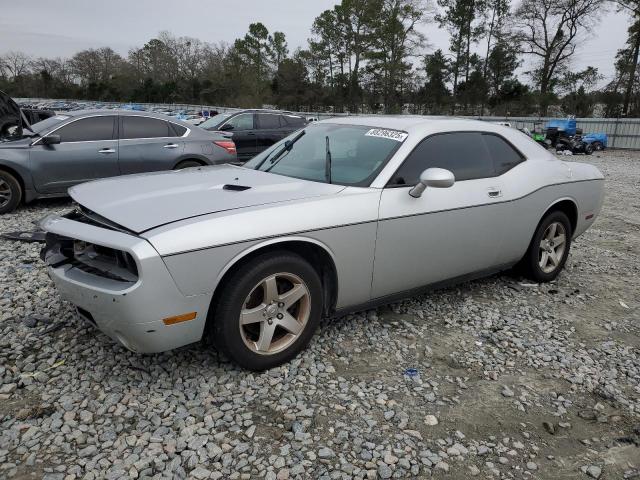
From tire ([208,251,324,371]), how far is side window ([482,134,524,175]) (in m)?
2.15

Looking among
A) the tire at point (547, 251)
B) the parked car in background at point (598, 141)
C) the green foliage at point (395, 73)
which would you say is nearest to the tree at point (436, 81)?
the green foliage at point (395, 73)

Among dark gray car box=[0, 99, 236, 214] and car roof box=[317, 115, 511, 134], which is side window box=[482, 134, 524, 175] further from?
dark gray car box=[0, 99, 236, 214]

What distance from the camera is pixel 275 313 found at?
299cm

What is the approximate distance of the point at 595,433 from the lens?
269 centimetres

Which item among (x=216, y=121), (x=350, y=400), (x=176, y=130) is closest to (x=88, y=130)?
(x=176, y=130)

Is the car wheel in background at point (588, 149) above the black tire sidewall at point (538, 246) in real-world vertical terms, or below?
above

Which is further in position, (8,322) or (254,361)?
(8,322)

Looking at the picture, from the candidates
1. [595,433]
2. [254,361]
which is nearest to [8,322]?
[254,361]

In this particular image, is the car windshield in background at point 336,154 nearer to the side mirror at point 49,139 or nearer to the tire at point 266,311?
the tire at point 266,311

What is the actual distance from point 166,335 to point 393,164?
1.92m

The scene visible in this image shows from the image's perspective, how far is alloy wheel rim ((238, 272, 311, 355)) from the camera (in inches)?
114

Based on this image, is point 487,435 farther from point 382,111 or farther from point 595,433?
point 382,111

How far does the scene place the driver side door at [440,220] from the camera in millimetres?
3396

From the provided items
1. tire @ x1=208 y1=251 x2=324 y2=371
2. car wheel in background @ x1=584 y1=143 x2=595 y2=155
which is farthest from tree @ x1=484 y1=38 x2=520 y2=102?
tire @ x1=208 y1=251 x2=324 y2=371
